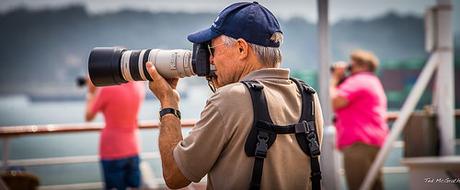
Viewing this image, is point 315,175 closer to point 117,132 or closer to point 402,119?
point 117,132

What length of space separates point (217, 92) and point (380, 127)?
305cm

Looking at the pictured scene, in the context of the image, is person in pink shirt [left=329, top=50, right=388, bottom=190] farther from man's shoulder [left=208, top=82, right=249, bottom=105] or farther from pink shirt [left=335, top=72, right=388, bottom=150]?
man's shoulder [left=208, top=82, right=249, bottom=105]

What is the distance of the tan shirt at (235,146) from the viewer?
1535mm

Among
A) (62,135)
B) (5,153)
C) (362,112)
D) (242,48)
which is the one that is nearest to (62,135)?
(62,135)

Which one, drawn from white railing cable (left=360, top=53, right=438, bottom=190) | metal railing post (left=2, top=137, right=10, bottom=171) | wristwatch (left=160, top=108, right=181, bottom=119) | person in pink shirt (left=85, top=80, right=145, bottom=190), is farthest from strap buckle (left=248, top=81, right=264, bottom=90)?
metal railing post (left=2, top=137, right=10, bottom=171)

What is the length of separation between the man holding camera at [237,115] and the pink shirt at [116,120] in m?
2.29

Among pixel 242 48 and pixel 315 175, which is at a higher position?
pixel 242 48

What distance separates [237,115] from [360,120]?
298 cm

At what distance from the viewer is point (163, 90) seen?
1709mm

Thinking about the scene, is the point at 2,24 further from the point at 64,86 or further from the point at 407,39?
the point at 407,39

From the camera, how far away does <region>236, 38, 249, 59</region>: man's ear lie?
5.29 ft

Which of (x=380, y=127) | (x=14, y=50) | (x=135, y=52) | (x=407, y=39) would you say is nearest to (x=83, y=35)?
(x=14, y=50)

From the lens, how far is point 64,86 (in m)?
11.6

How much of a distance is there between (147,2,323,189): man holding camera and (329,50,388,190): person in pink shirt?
273cm
